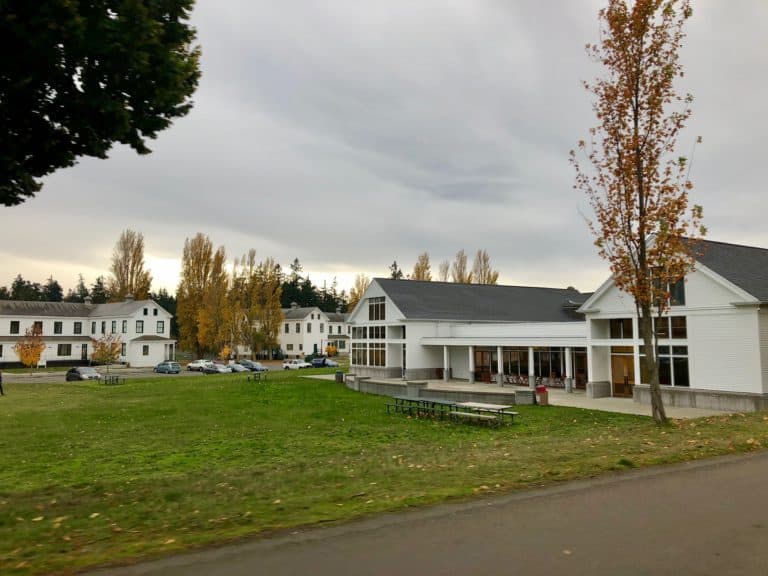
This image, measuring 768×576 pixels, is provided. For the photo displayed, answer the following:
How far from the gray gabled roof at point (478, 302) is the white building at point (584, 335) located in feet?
0.36

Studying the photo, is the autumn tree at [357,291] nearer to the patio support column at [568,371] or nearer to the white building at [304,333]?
the white building at [304,333]

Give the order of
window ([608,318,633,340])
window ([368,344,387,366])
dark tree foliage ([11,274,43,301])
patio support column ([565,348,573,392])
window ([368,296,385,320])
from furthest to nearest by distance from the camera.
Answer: dark tree foliage ([11,274,43,301]), window ([368,296,385,320]), window ([368,344,387,366]), patio support column ([565,348,573,392]), window ([608,318,633,340])

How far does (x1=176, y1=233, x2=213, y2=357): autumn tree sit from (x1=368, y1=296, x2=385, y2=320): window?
30028 millimetres

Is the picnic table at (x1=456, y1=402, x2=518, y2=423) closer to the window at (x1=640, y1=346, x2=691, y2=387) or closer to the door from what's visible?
the window at (x1=640, y1=346, x2=691, y2=387)

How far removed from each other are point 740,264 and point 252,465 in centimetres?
2368

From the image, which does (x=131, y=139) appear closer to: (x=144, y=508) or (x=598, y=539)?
(x=144, y=508)

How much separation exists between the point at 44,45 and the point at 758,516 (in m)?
11.5

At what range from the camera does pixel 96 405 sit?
91.1ft

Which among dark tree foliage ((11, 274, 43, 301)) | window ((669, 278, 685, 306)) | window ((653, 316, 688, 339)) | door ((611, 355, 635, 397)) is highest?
dark tree foliage ((11, 274, 43, 301))

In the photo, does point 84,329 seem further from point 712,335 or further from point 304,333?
point 712,335

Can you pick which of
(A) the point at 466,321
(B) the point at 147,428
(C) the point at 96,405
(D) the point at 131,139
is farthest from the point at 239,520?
(A) the point at 466,321

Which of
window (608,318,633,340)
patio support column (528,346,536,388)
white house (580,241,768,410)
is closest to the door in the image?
white house (580,241,768,410)

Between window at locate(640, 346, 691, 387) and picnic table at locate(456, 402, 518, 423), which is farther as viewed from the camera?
window at locate(640, 346, 691, 387)

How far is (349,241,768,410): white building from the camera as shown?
75.6ft
